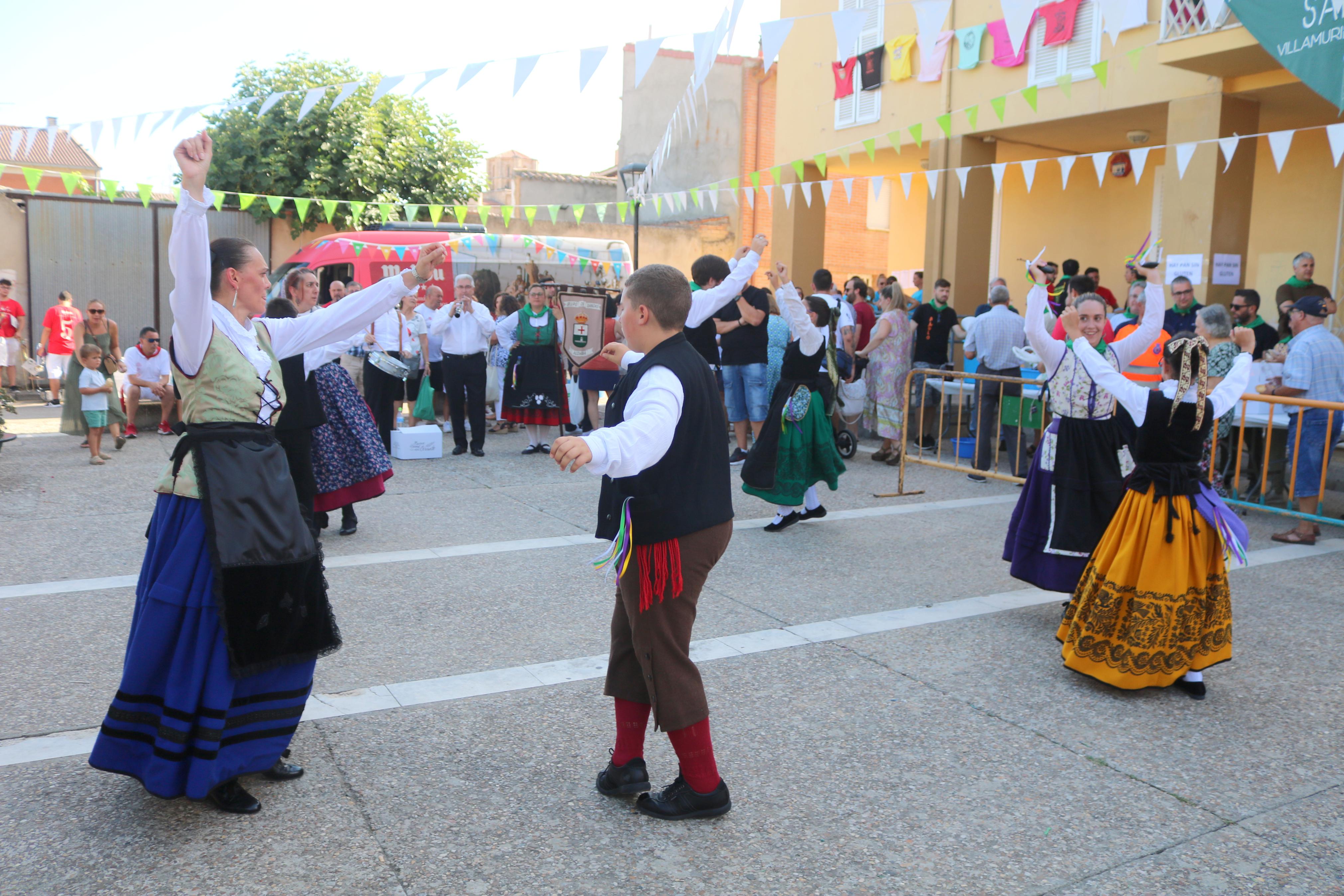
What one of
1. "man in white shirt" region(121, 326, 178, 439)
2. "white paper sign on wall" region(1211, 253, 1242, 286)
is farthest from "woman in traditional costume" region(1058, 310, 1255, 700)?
"man in white shirt" region(121, 326, 178, 439)

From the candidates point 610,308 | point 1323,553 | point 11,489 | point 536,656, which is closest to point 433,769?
point 536,656

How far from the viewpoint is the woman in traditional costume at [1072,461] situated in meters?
4.87

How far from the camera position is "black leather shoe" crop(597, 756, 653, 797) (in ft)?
10.3

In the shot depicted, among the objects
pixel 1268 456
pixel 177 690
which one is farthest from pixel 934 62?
pixel 177 690

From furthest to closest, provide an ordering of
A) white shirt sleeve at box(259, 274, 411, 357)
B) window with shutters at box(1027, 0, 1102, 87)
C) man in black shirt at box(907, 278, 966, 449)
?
window with shutters at box(1027, 0, 1102, 87)
man in black shirt at box(907, 278, 966, 449)
white shirt sleeve at box(259, 274, 411, 357)

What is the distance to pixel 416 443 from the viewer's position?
991 centimetres

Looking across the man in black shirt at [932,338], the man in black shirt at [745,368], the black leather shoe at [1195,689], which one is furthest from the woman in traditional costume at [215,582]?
the man in black shirt at [932,338]

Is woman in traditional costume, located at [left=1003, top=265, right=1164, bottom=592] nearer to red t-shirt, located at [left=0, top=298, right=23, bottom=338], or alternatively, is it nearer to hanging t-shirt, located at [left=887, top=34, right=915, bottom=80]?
hanging t-shirt, located at [left=887, top=34, right=915, bottom=80]

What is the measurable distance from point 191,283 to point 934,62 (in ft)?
44.9

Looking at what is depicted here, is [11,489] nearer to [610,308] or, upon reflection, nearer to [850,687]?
[610,308]

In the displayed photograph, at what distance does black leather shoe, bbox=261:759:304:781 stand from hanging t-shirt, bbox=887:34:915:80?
14220mm

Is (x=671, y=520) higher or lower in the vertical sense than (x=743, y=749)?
higher

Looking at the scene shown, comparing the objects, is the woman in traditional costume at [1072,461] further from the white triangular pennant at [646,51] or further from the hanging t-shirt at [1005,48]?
the hanging t-shirt at [1005,48]

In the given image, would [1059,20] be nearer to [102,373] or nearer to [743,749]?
[102,373]
